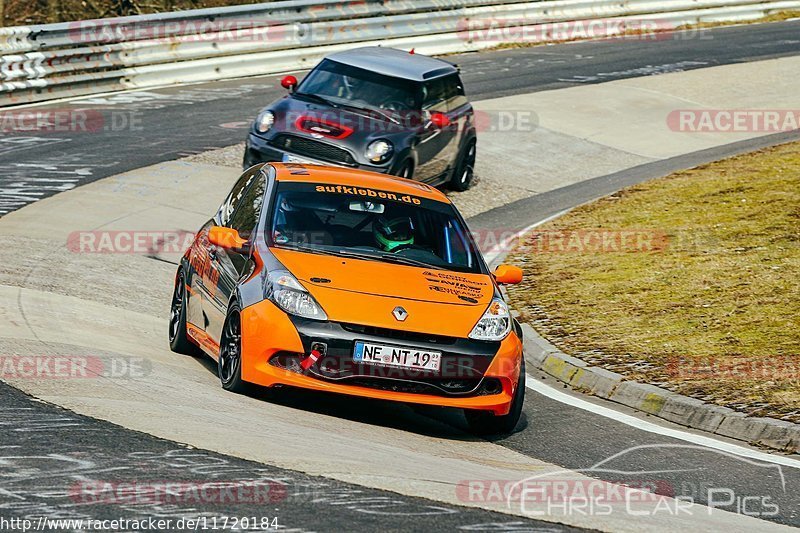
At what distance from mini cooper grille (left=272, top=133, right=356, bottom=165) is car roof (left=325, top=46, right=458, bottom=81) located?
6.24 feet

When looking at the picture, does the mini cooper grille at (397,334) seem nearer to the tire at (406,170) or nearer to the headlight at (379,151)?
the headlight at (379,151)

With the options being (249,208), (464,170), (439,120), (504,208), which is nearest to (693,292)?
(249,208)

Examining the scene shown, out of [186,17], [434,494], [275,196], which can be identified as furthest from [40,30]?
[434,494]

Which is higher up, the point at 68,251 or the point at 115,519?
the point at 115,519

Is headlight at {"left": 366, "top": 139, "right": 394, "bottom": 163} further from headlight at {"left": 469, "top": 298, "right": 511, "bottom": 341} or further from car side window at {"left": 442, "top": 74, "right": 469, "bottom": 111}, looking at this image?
headlight at {"left": 469, "top": 298, "right": 511, "bottom": 341}

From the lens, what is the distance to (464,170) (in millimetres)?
18812

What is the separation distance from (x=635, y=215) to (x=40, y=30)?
10.3 metres

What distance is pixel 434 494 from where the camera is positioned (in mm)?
6645

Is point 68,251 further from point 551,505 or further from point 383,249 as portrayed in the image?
point 551,505

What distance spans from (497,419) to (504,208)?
10.0m

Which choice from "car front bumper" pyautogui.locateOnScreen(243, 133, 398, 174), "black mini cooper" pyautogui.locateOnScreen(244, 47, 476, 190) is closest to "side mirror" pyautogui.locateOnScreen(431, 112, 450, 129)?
"black mini cooper" pyautogui.locateOnScreen(244, 47, 476, 190)

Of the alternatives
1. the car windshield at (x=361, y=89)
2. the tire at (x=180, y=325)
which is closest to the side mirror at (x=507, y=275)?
the tire at (x=180, y=325)

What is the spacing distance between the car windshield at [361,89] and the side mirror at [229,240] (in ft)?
26.5

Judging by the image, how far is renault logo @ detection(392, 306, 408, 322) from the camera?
8.21 m
